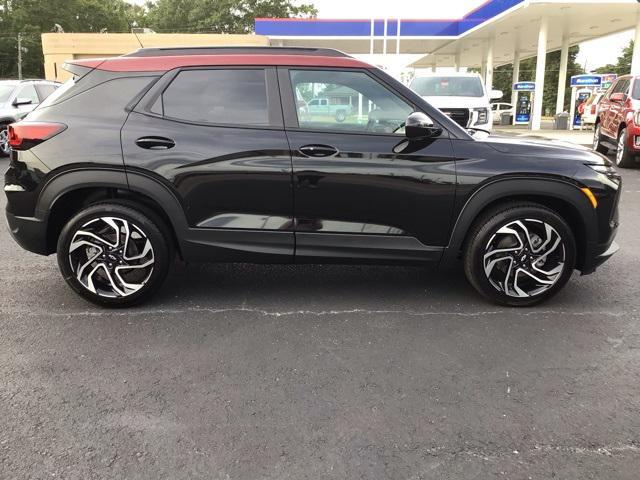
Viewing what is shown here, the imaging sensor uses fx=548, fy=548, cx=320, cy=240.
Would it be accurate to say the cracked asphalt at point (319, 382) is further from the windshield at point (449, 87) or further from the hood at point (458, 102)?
the windshield at point (449, 87)

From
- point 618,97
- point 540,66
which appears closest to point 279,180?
point 618,97

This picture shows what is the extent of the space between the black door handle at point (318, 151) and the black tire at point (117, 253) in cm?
115

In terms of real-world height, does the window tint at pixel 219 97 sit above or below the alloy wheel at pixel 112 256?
above

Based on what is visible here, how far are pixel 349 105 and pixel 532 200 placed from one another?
1469 millimetres

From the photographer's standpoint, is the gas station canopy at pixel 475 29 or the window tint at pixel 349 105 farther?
the gas station canopy at pixel 475 29

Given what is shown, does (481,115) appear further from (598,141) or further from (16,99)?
(16,99)

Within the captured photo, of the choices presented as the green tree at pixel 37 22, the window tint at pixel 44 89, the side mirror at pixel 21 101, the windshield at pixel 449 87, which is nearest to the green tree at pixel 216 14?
the green tree at pixel 37 22

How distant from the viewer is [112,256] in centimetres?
384

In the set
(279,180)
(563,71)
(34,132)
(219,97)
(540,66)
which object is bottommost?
(279,180)

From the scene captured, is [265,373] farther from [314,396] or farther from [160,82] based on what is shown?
[160,82]

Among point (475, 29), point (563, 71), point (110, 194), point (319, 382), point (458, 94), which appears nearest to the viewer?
point (319, 382)

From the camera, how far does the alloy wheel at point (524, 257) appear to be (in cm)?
383

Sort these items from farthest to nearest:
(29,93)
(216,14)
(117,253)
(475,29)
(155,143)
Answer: (216,14), (475,29), (29,93), (117,253), (155,143)

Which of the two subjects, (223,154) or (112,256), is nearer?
(223,154)
